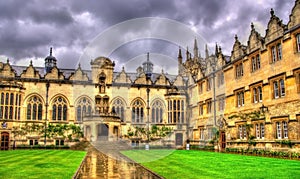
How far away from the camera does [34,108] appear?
39344 millimetres

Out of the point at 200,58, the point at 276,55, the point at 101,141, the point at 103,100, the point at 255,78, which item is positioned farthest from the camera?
the point at 200,58

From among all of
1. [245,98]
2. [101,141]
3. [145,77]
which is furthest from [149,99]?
[245,98]

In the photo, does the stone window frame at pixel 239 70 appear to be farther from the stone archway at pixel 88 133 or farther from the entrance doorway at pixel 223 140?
the stone archway at pixel 88 133

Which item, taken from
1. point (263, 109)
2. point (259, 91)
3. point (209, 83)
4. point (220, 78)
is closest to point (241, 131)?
point (263, 109)

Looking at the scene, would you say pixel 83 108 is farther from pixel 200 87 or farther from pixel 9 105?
pixel 200 87

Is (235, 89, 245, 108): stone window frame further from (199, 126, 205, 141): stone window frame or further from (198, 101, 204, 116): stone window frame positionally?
(198, 101, 204, 116): stone window frame

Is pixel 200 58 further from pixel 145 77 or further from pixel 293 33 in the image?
pixel 293 33

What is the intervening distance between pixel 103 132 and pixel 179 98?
1233 cm

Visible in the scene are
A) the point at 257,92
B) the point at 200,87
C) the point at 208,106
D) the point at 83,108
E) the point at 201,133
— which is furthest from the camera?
the point at 83,108

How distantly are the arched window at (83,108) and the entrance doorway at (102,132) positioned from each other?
3542mm

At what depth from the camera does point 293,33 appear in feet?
69.2

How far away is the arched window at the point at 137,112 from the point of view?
141 ft

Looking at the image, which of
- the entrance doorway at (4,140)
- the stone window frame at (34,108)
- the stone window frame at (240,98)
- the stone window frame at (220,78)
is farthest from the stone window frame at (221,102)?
the entrance doorway at (4,140)

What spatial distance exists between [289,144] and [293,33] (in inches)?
319
